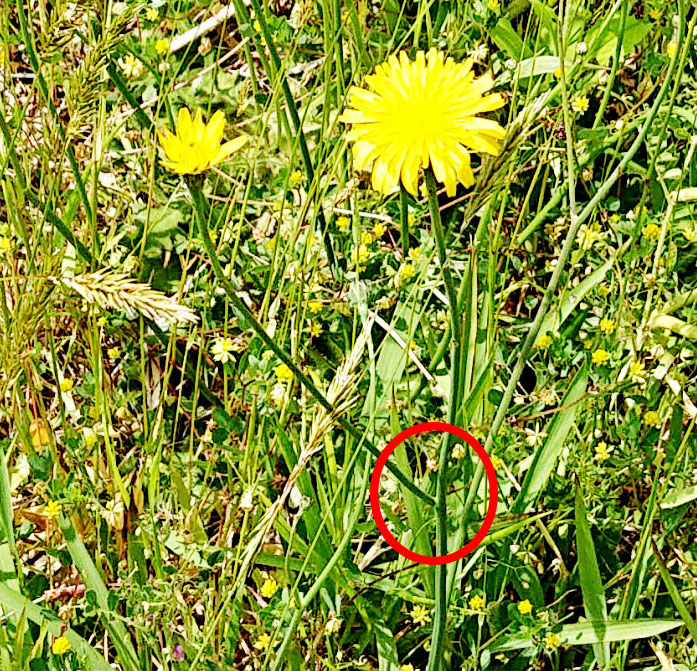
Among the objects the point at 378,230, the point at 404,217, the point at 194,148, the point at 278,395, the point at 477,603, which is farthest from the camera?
the point at 378,230

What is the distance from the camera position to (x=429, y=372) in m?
1.47

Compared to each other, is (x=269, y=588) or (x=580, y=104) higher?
(x=580, y=104)

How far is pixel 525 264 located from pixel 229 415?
1.82ft

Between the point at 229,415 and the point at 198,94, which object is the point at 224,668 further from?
the point at 198,94

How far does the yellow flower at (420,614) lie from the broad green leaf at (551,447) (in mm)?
176

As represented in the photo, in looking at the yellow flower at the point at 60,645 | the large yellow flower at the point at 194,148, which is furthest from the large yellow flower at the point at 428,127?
the yellow flower at the point at 60,645

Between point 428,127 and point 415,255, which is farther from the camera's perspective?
point 415,255

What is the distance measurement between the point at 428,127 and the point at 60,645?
77 cm

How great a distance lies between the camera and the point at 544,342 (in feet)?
4.83

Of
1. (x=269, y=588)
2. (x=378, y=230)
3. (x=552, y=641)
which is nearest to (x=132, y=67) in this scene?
(x=378, y=230)

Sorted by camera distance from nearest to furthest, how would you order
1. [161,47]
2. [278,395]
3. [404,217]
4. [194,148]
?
[194,148], [278,395], [404,217], [161,47]

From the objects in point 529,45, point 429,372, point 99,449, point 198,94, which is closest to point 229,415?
point 99,449

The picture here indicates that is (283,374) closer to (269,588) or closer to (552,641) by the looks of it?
(269,588)

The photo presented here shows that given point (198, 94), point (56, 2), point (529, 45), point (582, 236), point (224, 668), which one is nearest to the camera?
point (56, 2)
